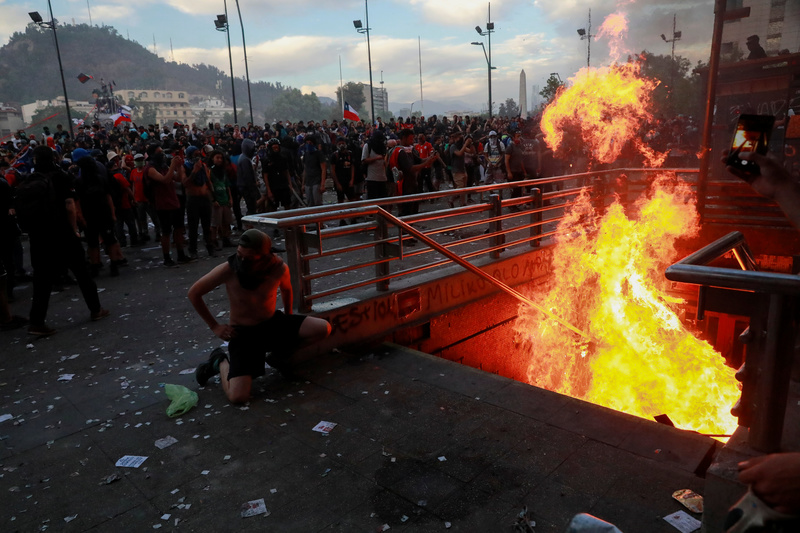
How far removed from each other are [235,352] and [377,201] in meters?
2.46

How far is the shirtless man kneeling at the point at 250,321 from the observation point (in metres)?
4.45

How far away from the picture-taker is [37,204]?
6559 mm

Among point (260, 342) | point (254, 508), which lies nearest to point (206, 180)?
point (260, 342)

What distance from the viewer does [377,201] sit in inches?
238

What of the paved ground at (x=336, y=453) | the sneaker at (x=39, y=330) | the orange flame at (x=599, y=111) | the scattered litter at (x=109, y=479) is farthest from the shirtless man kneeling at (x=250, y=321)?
the orange flame at (x=599, y=111)

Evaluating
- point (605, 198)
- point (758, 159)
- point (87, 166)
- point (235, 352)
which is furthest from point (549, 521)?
point (87, 166)

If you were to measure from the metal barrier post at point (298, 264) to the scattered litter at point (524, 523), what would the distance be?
3.08 m

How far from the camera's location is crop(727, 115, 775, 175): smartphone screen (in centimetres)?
232

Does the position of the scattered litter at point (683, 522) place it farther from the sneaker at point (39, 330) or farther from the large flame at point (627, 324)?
the sneaker at point (39, 330)

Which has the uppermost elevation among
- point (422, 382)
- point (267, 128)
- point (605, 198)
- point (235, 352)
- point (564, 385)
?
point (267, 128)

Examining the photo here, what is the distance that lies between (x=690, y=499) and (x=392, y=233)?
32.7 feet

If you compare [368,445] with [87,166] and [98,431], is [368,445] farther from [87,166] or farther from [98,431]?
[87,166]

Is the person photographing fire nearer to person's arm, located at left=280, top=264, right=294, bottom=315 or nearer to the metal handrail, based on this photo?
the metal handrail

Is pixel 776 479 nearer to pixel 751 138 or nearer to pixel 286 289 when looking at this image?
pixel 751 138
